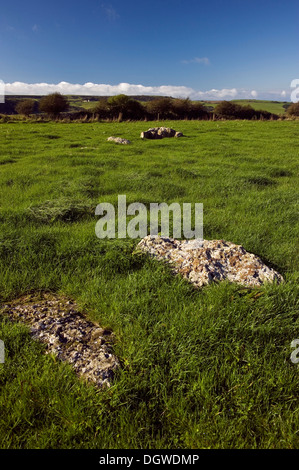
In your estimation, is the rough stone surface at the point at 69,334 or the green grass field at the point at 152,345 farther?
the rough stone surface at the point at 69,334

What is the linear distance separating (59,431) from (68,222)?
4.01m

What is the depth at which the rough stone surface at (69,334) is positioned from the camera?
225 centimetres

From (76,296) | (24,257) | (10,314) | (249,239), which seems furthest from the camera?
(249,239)

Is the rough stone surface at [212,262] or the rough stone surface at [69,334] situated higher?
the rough stone surface at [212,262]

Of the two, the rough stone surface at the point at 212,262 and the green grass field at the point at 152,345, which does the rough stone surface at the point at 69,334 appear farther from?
the rough stone surface at the point at 212,262

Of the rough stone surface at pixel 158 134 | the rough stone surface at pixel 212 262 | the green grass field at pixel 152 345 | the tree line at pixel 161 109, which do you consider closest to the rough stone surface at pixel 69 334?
the green grass field at pixel 152 345

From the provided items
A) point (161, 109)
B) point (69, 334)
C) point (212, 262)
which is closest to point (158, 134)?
point (212, 262)

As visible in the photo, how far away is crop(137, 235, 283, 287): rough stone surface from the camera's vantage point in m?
3.29

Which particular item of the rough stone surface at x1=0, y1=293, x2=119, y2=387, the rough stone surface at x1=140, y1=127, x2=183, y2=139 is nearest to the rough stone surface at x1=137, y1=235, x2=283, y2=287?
the rough stone surface at x1=0, y1=293, x2=119, y2=387

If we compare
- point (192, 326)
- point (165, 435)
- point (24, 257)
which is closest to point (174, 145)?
point (24, 257)

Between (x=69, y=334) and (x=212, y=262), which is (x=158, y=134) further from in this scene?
(x=69, y=334)

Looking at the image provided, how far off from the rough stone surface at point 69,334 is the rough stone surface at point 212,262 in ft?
4.36

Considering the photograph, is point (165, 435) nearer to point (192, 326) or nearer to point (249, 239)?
point (192, 326)

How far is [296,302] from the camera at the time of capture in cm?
301
